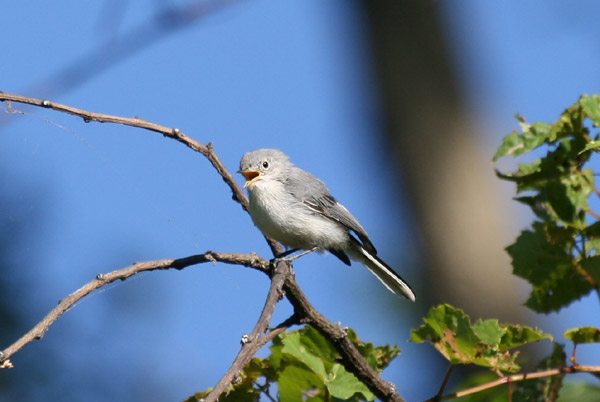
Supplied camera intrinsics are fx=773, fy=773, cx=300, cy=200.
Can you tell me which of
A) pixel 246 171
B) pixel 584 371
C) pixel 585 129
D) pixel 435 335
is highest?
pixel 246 171

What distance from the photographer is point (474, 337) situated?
1.82 metres

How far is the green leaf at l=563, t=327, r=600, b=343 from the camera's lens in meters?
1.78

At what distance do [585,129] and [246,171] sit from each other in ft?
6.28

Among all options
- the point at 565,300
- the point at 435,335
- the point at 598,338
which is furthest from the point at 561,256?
the point at 435,335

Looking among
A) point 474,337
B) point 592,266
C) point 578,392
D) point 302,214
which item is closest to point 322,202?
point 302,214

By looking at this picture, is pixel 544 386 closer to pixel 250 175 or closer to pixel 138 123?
pixel 138 123

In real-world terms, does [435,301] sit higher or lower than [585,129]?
higher

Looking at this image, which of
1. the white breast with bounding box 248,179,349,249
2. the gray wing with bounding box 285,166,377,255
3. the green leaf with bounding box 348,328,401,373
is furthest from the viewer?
the gray wing with bounding box 285,166,377,255

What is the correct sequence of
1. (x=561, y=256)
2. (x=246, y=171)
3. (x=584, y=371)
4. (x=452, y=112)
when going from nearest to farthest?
(x=584, y=371)
(x=561, y=256)
(x=246, y=171)
(x=452, y=112)

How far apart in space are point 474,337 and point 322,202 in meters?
1.95

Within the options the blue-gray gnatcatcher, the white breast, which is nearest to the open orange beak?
the blue-gray gnatcatcher

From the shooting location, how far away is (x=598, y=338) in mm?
1806

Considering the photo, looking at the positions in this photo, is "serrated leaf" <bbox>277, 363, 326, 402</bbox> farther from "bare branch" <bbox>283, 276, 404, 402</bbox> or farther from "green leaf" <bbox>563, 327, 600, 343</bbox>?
"green leaf" <bbox>563, 327, 600, 343</bbox>

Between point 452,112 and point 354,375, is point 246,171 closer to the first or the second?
point 354,375
